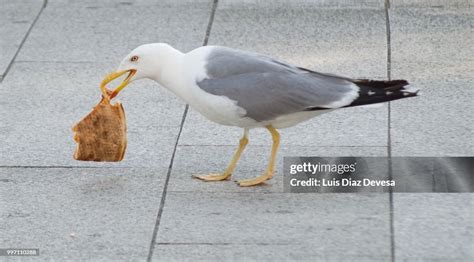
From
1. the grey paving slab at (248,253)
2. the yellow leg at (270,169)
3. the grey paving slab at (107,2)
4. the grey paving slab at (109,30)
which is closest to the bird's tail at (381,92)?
the yellow leg at (270,169)

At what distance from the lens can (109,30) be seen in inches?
372

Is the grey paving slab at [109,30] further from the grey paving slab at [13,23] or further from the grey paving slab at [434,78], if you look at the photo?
the grey paving slab at [434,78]

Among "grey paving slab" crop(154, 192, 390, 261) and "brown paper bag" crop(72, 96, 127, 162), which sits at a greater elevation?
"brown paper bag" crop(72, 96, 127, 162)

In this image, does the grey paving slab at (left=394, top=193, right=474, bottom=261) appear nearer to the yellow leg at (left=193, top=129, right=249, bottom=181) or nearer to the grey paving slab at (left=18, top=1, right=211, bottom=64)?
the yellow leg at (left=193, top=129, right=249, bottom=181)

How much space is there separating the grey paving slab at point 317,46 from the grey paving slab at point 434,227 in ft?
2.96

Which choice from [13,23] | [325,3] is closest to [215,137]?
[325,3]

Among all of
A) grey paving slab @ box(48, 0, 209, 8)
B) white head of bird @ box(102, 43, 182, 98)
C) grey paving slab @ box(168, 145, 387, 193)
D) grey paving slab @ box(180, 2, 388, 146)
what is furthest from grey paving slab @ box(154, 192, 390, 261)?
grey paving slab @ box(48, 0, 209, 8)

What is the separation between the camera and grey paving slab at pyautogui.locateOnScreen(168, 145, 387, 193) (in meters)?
6.79

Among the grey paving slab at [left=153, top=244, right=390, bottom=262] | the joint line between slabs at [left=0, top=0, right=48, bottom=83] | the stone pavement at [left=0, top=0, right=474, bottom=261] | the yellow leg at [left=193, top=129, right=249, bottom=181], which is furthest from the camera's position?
the joint line between slabs at [left=0, top=0, right=48, bottom=83]

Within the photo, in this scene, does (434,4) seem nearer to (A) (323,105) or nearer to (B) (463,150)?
(B) (463,150)

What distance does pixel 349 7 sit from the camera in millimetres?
9773

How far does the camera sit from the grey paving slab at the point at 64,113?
728cm

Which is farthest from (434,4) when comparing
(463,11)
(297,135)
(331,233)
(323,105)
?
(331,233)

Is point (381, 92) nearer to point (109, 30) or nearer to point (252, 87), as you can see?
point (252, 87)
